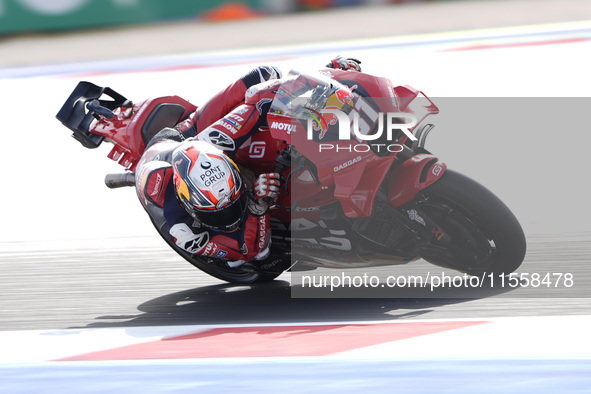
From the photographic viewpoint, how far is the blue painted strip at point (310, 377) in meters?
3.07

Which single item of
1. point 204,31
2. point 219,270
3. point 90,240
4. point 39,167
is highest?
point 204,31

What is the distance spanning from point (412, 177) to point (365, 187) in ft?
0.71

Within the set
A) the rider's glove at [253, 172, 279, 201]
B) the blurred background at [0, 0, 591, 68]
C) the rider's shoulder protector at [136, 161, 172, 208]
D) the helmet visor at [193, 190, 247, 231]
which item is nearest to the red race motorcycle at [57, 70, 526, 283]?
the rider's glove at [253, 172, 279, 201]

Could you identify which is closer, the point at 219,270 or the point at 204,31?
the point at 219,270

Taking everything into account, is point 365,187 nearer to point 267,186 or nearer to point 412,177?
point 412,177

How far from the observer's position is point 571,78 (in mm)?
8141

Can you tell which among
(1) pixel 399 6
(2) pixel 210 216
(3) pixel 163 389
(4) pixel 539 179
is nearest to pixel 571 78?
(4) pixel 539 179

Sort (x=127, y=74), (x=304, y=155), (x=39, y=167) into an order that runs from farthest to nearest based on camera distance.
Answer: (x=127, y=74) < (x=39, y=167) < (x=304, y=155)

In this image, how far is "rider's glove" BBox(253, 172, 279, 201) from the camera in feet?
12.5

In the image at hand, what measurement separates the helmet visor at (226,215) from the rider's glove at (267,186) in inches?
4.0

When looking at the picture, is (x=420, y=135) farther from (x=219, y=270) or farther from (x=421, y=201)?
(x=219, y=270)

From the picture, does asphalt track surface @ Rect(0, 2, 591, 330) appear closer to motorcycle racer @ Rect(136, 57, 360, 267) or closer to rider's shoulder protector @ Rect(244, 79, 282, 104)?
motorcycle racer @ Rect(136, 57, 360, 267)

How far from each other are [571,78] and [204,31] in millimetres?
7637

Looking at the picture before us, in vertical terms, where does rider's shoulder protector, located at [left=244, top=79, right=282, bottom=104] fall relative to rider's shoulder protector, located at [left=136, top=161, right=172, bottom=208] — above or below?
above
